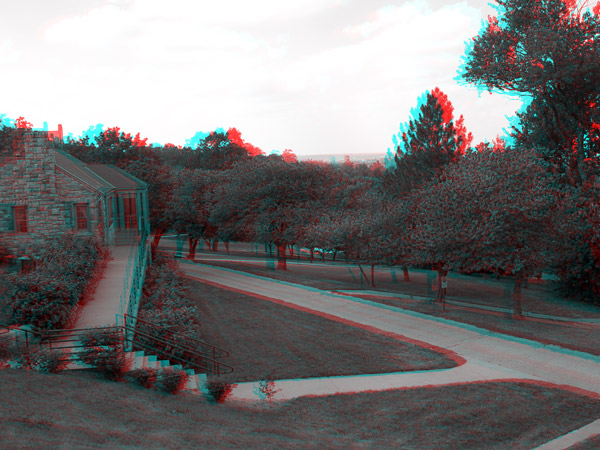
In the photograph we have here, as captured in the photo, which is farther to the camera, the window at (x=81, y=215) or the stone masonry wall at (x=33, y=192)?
the window at (x=81, y=215)

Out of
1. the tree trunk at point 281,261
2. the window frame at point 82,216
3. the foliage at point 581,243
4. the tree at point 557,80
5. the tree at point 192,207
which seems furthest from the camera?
the tree at point 192,207

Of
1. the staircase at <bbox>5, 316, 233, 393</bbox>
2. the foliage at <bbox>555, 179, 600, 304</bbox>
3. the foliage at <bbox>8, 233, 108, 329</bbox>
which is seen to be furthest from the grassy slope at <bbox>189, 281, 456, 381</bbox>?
the foliage at <bbox>555, 179, 600, 304</bbox>

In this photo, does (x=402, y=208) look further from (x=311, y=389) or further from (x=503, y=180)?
(x=311, y=389)

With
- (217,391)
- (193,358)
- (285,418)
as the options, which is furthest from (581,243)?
(217,391)

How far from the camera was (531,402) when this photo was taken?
38.9 ft

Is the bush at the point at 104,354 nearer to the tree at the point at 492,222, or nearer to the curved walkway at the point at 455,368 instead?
the curved walkway at the point at 455,368

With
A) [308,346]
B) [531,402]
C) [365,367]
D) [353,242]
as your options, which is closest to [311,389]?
[365,367]

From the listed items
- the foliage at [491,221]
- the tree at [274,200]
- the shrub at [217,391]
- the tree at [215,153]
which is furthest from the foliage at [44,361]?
the tree at [215,153]

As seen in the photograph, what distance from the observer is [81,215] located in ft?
81.4

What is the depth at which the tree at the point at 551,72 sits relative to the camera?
93.8 ft

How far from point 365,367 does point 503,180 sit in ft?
40.0

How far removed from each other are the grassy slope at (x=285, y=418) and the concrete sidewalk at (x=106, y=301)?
363cm

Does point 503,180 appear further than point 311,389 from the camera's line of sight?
Yes

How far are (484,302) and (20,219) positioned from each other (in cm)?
2463
